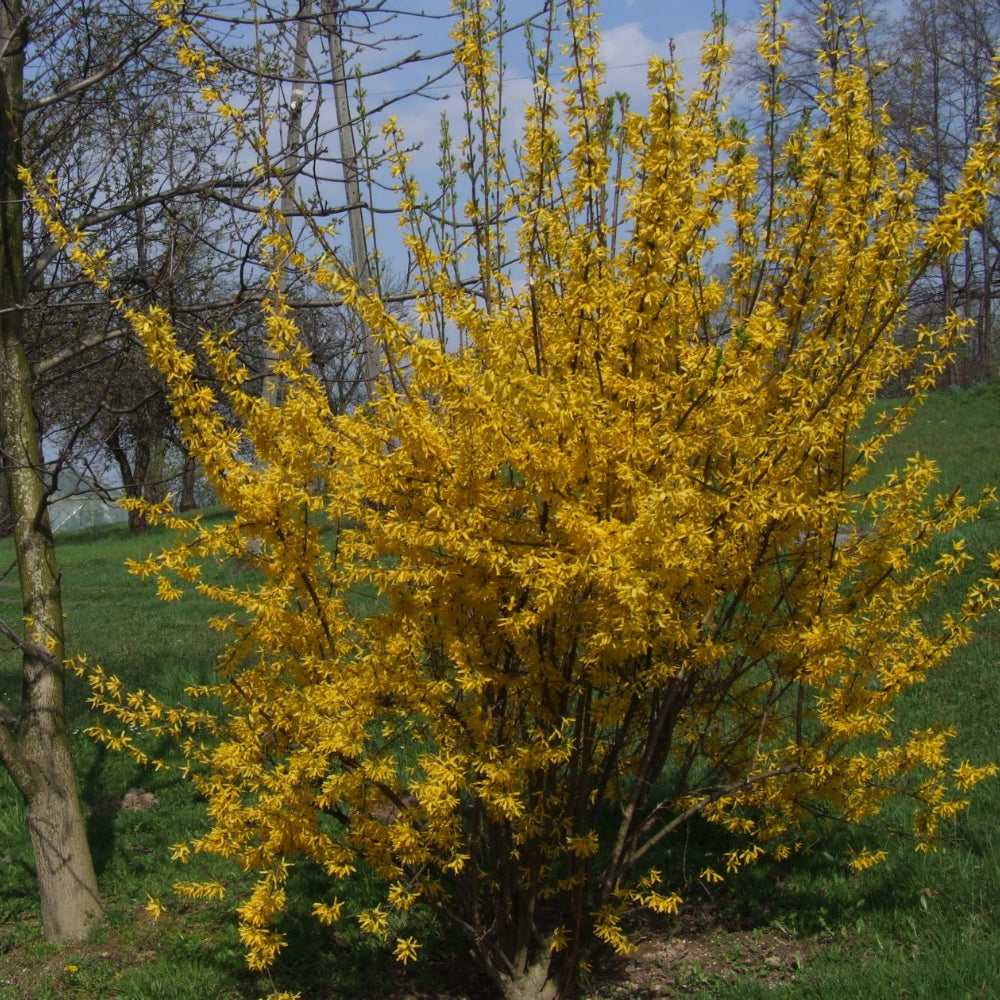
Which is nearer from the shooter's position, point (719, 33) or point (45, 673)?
point (719, 33)

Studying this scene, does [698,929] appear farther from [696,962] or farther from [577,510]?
[577,510]

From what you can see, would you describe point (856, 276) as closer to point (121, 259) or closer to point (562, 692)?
point (562, 692)

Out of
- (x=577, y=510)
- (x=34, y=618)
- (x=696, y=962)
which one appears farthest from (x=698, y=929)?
(x=34, y=618)

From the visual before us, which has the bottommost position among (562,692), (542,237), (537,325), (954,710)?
(954,710)

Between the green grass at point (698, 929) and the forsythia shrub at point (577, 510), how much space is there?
0.35 m

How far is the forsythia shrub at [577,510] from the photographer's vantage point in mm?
3164

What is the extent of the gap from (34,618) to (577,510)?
3.03 meters

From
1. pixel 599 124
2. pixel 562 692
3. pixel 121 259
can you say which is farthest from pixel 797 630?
pixel 121 259

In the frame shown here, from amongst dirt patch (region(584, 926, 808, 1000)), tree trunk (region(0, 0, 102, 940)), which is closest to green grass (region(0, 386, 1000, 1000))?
dirt patch (region(584, 926, 808, 1000))

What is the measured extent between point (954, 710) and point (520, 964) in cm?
355

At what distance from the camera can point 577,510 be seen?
2.93m

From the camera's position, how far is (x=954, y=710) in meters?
6.25

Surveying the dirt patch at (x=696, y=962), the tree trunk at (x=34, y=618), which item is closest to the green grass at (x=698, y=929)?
the dirt patch at (x=696, y=962)

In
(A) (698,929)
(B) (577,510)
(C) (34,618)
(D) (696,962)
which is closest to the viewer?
(B) (577,510)
